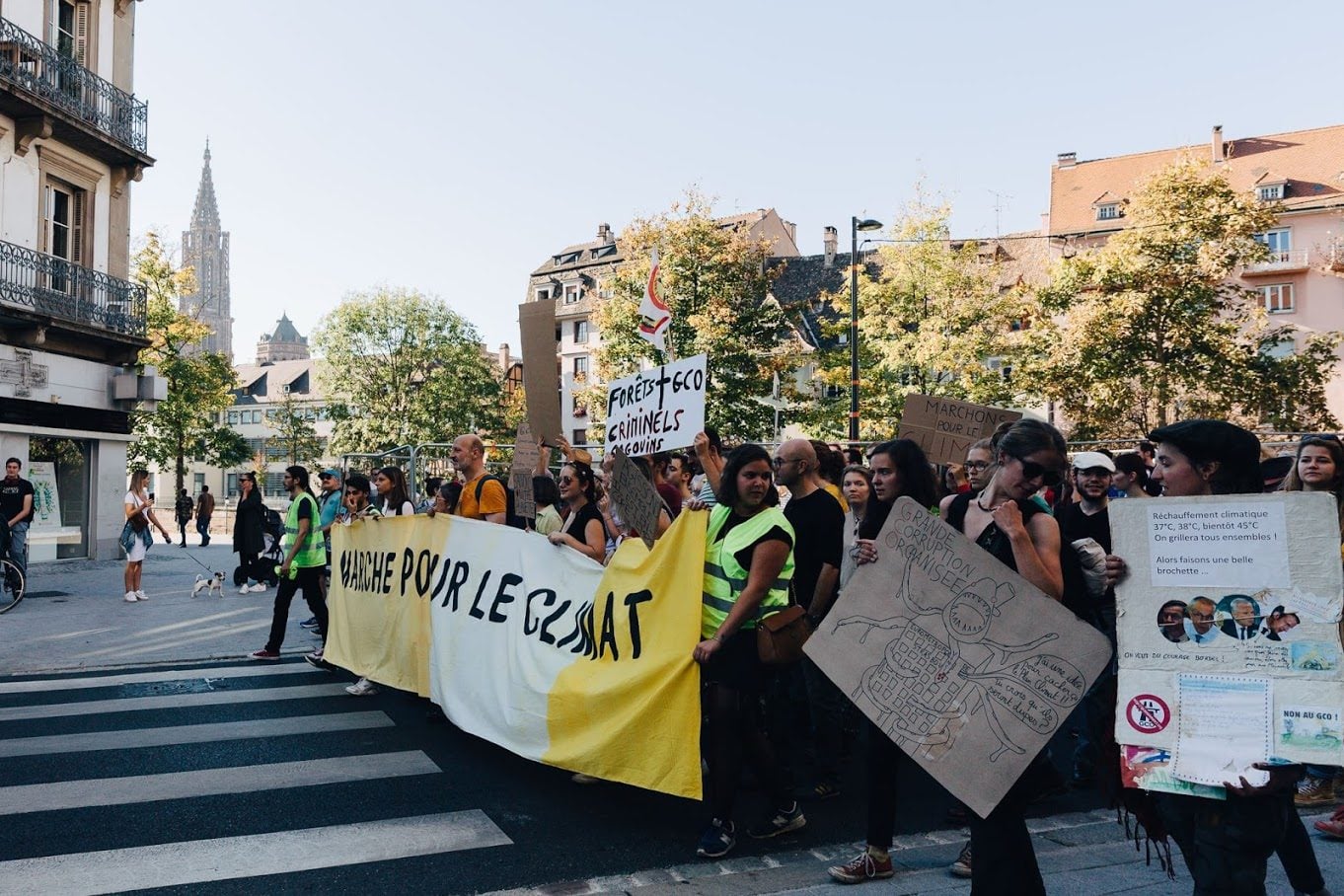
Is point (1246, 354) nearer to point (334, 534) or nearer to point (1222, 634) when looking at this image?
point (334, 534)

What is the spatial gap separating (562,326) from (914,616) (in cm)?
7228

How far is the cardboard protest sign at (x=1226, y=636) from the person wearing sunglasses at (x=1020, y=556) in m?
0.57

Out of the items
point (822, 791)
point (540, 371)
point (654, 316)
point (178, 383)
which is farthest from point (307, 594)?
point (178, 383)

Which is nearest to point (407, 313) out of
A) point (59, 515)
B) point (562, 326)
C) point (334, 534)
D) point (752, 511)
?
point (562, 326)

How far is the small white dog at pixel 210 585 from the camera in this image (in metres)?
14.8

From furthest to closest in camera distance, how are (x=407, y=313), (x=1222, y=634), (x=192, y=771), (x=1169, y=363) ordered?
1. (x=407, y=313)
2. (x=1169, y=363)
3. (x=192, y=771)
4. (x=1222, y=634)

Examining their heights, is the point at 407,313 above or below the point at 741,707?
above

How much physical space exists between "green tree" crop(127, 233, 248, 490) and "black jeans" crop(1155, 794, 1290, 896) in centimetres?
3595

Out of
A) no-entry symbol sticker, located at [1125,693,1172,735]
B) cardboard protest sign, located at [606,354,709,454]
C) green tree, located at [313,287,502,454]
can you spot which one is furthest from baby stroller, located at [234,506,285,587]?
green tree, located at [313,287,502,454]

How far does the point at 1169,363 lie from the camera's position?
2759 cm

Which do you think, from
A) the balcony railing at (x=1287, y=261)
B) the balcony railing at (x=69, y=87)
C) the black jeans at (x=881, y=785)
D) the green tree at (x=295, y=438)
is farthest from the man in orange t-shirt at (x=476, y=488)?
the green tree at (x=295, y=438)

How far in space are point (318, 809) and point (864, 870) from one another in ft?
8.94

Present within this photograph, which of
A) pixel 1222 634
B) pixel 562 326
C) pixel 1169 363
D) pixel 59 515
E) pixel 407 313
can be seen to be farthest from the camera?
pixel 562 326

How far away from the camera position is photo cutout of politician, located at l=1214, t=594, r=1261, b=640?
275 centimetres
